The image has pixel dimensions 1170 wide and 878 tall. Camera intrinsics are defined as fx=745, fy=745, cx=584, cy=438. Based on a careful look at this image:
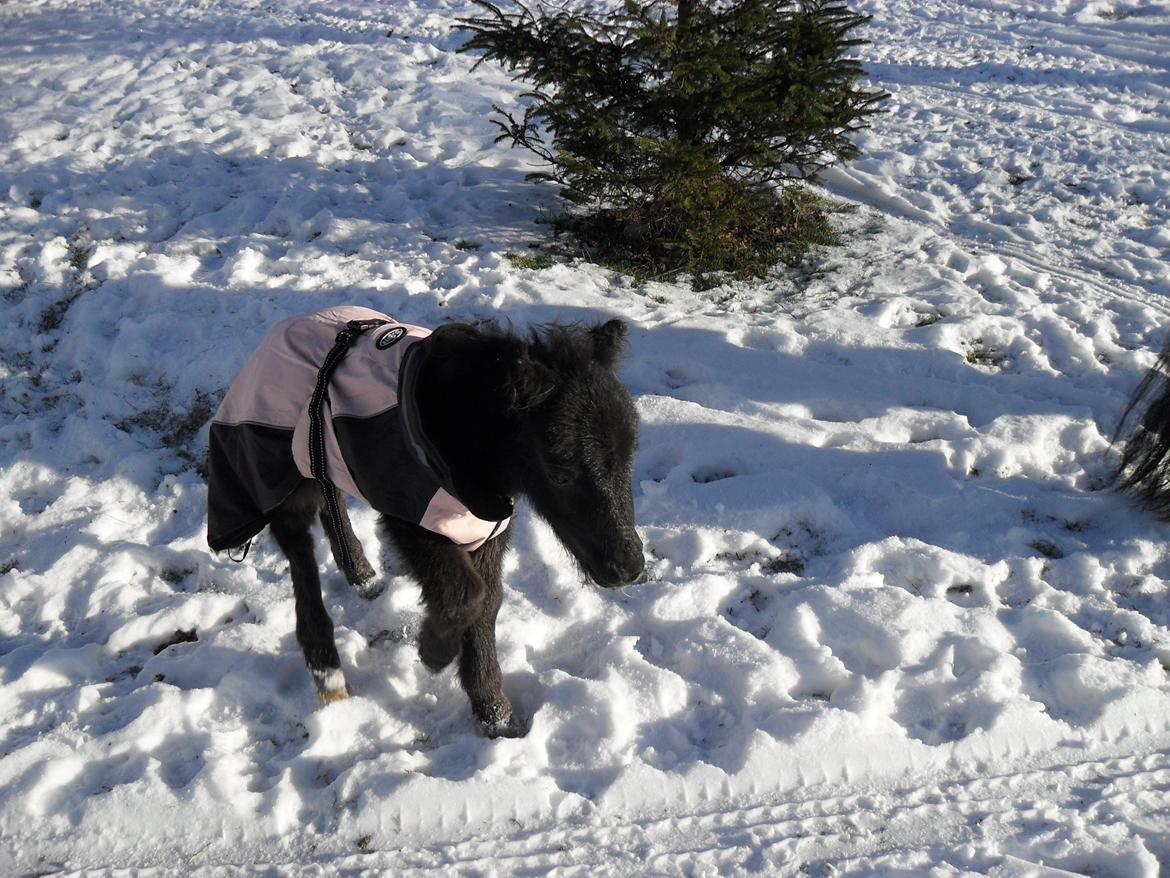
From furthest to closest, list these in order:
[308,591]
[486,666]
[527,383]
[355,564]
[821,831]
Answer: [355,564]
[308,591]
[486,666]
[821,831]
[527,383]

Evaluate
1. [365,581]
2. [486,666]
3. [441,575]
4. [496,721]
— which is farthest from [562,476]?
[365,581]

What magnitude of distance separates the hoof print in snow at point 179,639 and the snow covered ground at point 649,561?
18 mm

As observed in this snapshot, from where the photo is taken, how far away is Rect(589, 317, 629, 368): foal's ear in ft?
8.73

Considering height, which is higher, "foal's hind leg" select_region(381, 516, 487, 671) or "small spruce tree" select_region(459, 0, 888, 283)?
"small spruce tree" select_region(459, 0, 888, 283)

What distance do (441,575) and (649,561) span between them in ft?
4.54

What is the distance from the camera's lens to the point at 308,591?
10.7 feet

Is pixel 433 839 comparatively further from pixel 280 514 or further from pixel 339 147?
pixel 339 147

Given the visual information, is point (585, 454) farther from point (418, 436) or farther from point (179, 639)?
point (179, 639)

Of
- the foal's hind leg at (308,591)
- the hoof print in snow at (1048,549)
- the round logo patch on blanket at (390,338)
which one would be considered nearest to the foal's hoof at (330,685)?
the foal's hind leg at (308,591)

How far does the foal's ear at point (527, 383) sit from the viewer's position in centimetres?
232

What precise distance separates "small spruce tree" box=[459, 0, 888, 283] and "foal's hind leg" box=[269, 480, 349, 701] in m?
3.74

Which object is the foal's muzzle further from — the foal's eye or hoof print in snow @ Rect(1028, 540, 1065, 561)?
hoof print in snow @ Rect(1028, 540, 1065, 561)

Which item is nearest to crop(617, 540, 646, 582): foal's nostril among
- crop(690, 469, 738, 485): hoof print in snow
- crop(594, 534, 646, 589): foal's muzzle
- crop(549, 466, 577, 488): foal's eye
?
crop(594, 534, 646, 589): foal's muzzle

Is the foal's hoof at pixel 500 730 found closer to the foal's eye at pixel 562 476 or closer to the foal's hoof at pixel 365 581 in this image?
the foal's hoof at pixel 365 581
